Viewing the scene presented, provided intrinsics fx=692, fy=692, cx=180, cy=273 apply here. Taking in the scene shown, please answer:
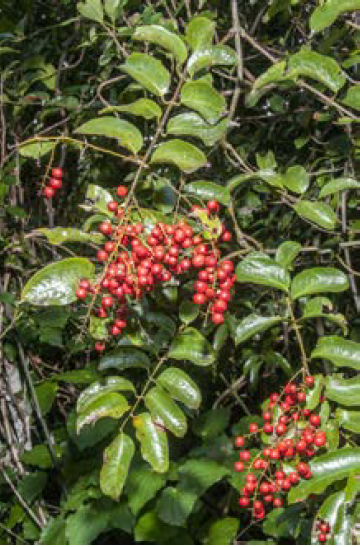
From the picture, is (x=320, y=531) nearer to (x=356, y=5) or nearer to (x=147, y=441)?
(x=147, y=441)

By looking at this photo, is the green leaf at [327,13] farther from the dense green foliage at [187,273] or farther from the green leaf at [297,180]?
the green leaf at [297,180]

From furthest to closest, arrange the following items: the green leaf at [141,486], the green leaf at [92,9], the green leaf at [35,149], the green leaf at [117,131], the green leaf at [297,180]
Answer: the green leaf at [141,486], the green leaf at [92,9], the green leaf at [297,180], the green leaf at [35,149], the green leaf at [117,131]

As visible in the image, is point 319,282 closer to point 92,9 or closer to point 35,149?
point 35,149

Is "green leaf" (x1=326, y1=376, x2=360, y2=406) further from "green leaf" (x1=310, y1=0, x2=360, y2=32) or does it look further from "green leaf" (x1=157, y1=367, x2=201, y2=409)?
"green leaf" (x1=310, y1=0, x2=360, y2=32)

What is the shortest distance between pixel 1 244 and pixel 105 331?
1.12 meters

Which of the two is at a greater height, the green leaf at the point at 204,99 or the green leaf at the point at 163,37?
the green leaf at the point at 163,37

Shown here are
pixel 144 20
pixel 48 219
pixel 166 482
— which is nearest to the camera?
pixel 144 20

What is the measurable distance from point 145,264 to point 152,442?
31 cm

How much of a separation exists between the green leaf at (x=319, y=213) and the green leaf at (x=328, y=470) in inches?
18.6

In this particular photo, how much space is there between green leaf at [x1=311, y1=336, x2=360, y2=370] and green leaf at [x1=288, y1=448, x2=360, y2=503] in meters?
0.18

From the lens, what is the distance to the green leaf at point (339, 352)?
1.31 metres

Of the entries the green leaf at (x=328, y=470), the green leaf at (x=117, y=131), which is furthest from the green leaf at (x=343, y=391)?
the green leaf at (x=117, y=131)

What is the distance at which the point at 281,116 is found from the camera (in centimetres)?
208

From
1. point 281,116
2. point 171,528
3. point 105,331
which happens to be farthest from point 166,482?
point 281,116
